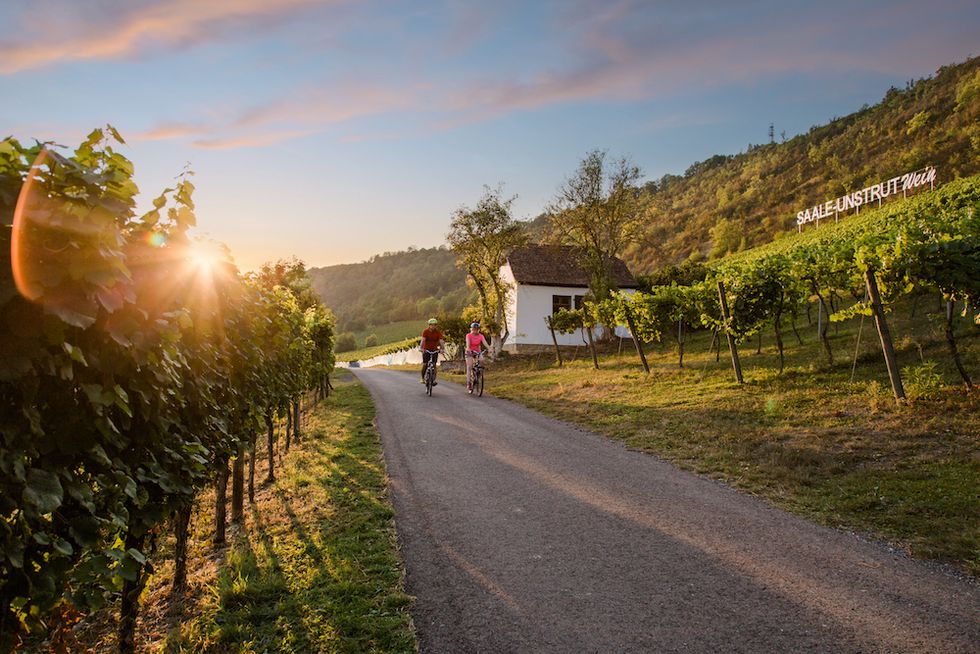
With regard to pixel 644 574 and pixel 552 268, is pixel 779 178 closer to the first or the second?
pixel 552 268

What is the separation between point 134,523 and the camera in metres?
3.14

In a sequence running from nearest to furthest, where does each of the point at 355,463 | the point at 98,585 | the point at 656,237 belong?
the point at 98,585, the point at 355,463, the point at 656,237

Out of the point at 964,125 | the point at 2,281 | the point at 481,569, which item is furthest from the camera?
the point at 964,125

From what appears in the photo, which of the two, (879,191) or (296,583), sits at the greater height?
(879,191)

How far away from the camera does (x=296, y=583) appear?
456cm

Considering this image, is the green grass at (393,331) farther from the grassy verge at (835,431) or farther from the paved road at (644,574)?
the paved road at (644,574)

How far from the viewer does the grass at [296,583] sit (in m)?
3.74

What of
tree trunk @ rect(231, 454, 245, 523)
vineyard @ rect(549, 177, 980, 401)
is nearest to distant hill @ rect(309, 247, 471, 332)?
vineyard @ rect(549, 177, 980, 401)

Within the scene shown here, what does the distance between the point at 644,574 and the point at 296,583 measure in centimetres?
276

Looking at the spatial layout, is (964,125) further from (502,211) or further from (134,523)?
(134,523)

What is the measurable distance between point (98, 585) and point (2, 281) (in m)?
1.54

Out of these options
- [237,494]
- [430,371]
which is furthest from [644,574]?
[430,371]

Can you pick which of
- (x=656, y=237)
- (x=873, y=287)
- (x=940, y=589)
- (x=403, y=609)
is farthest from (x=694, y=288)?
(x=656, y=237)

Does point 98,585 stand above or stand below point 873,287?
below
